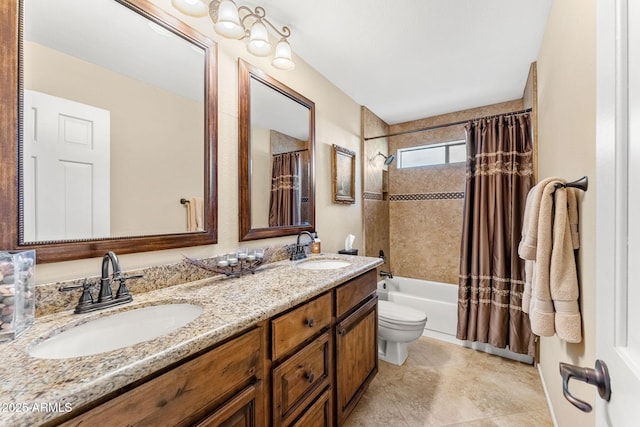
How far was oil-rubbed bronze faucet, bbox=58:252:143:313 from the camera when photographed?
0.87 m

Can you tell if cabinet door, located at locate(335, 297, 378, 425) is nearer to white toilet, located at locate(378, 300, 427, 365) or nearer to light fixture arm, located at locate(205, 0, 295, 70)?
white toilet, located at locate(378, 300, 427, 365)

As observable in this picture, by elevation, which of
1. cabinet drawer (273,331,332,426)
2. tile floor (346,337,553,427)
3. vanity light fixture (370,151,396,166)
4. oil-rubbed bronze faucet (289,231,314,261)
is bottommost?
tile floor (346,337,553,427)

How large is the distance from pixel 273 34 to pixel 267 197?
3.52 ft

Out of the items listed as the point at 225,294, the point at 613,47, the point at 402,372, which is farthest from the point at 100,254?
the point at 402,372

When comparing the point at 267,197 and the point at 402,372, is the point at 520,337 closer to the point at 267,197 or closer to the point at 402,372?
the point at 402,372

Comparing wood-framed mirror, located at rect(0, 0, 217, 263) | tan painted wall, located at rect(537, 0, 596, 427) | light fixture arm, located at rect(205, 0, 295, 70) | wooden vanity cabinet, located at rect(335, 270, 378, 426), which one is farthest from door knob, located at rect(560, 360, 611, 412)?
light fixture arm, located at rect(205, 0, 295, 70)

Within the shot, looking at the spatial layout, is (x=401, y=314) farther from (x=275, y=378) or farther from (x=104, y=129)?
(x=104, y=129)

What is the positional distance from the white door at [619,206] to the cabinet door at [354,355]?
98 centimetres

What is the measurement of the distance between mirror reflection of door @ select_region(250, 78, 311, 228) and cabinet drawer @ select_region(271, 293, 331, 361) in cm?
67

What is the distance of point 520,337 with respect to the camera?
208 cm

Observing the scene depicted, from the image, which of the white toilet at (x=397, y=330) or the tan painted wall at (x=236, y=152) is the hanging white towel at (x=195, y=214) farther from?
the white toilet at (x=397, y=330)

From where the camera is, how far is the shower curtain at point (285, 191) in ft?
5.74

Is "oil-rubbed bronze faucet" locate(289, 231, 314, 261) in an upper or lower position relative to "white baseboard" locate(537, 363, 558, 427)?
upper

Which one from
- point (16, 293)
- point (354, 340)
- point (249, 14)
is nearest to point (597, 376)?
point (354, 340)
